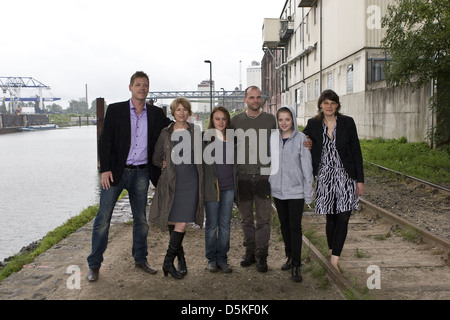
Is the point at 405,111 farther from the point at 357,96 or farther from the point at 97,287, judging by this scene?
the point at 97,287

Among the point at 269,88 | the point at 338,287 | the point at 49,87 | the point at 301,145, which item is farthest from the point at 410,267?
the point at 49,87

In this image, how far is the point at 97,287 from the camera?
4.71 metres

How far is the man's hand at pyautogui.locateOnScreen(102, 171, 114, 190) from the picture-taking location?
188 inches

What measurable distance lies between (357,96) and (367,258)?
20.2m

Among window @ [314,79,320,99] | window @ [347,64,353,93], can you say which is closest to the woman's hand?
window @ [347,64,353,93]

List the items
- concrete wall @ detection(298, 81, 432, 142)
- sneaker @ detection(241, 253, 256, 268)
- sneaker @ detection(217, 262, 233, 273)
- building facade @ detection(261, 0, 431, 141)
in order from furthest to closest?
building facade @ detection(261, 0, 431, 141)
concrete wall @ detection(298, 81, 432, 142)
sneaker @ detection(241, 253, 256, 268)
sneaker @ detection(217, 262, 233, 273)

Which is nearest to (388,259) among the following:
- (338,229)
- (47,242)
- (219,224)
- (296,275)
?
(338,229)

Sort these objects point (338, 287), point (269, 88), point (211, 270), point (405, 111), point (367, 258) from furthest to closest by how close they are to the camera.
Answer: point (269, 88)
point (405, 111)
point (367, 258)
point (211, 270)
point (338, 287)

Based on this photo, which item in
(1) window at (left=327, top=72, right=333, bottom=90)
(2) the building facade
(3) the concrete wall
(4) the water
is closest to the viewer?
(4) the water

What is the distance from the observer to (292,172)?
480cm

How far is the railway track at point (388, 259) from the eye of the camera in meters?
4.54

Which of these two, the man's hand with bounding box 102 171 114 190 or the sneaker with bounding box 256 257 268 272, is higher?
the man's hand with bounding box 102 171 114 190

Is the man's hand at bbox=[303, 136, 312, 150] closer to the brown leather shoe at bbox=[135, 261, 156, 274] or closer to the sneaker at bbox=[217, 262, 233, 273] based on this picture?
the sneaker at bbox=[217, 262, 233, 273]

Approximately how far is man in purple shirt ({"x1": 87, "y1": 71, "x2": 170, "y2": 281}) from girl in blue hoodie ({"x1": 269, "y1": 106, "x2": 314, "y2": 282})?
1.35 meters
